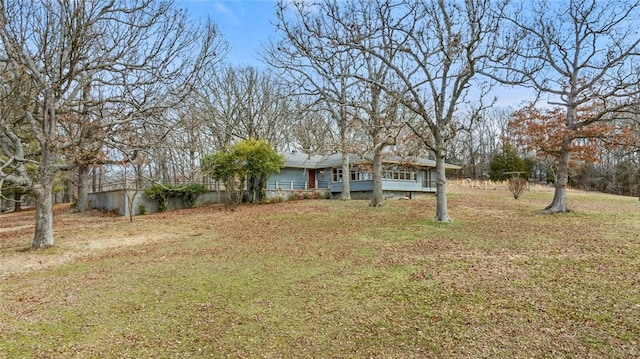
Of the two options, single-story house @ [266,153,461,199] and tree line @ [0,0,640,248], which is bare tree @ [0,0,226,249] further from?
single-story house @ [266,153,461,199]

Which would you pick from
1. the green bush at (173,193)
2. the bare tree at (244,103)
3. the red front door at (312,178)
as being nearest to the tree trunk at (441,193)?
the green bush at (173,193)

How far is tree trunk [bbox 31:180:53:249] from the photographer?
31.4ft

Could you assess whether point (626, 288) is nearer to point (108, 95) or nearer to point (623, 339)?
point (623, 339)

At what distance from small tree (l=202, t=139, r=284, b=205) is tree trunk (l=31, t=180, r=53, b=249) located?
10268mm

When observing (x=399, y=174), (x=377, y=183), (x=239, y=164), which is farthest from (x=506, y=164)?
(x=239, y=164)

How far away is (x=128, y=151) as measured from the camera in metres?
10.9

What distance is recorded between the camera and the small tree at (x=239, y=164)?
2061 cm

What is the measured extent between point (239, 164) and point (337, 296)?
16.6 m

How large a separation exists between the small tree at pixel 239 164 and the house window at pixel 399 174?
27.9 ft

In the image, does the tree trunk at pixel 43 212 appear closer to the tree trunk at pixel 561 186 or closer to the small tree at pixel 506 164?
the tree trunk at pixel 561 186

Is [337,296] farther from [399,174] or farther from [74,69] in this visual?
[399,174]

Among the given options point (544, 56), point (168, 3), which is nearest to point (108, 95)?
point (168, 3)

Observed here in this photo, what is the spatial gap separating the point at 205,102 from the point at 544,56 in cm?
2108

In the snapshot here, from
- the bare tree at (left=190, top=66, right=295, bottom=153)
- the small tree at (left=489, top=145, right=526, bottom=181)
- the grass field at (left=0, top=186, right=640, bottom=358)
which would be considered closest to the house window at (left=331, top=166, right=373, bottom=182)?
the bare tree at (left=190, top=66, right=295, bottom=153)
